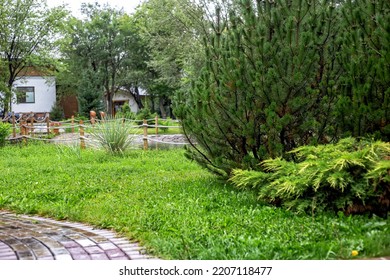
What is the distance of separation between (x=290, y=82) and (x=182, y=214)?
1530 mm

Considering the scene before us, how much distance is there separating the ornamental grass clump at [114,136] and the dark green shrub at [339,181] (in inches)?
200

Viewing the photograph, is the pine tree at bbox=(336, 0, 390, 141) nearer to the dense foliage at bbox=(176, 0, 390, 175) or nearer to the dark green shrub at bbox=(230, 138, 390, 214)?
the dense foliage at bbox=(176, 0, 390, 175)

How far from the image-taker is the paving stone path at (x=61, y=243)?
3.01m

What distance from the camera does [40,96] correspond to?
23.8m

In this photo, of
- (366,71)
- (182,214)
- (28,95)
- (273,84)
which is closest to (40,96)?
(28,95)

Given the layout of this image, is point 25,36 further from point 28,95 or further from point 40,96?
point 40,96

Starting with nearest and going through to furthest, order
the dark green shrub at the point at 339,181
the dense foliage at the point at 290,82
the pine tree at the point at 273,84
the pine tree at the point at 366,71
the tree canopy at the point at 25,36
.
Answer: the dark green shrub at the point at 339,181
the pine tree at the point at 366,71
the dense foliage at the point at 290,82
the pine tree at the point at 273,84
the tree canopy at the point at 25,36

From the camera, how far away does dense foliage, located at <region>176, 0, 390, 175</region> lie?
13.8 ft

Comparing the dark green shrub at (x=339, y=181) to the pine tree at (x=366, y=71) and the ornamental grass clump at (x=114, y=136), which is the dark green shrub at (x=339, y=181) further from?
the ornamental grass clump at (x=114, y=136)

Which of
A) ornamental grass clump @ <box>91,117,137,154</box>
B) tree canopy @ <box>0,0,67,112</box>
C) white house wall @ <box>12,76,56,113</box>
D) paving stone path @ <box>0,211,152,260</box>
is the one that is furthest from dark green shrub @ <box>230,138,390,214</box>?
white house wall @ <box>12,76,56,113</box>

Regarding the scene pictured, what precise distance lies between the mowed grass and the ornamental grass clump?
1370 mm

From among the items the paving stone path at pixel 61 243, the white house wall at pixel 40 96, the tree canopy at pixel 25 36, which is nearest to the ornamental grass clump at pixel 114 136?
the paving stone path at pixel 61 243
